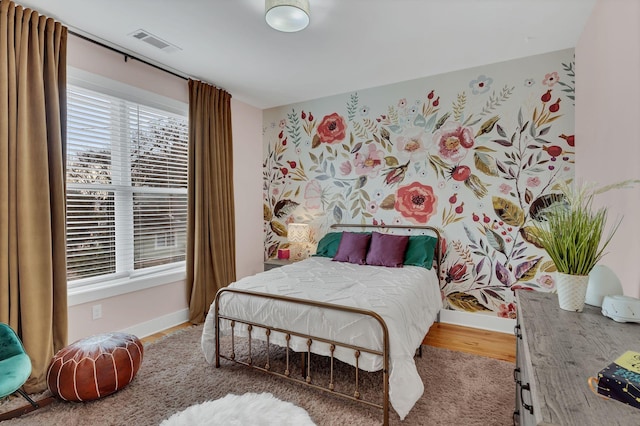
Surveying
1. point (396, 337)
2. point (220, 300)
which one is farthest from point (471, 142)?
point (220, 300)

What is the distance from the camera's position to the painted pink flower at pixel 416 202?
11.8 ft

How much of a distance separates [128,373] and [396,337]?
1764 millimetres

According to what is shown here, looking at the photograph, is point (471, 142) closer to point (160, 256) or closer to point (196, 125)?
point (196, 125)

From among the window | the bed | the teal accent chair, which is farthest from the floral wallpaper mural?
the teal accent chair

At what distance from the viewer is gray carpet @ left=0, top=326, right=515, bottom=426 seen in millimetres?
1901

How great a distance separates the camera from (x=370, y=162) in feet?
12.8

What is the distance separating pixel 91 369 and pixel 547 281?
12.3 feet

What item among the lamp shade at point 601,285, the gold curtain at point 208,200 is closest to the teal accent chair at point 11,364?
the gold curtain at point 208,200

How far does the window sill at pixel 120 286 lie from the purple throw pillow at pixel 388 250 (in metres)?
2.05

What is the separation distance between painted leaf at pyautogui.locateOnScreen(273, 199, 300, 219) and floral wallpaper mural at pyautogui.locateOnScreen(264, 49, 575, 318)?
0.24 meters

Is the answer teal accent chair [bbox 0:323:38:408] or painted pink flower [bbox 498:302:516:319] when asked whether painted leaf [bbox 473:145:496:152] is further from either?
teal accent chair [bbox 0:323:38:408]

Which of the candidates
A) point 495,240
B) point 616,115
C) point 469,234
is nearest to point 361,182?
point 469,234

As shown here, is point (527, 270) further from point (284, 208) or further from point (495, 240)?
point (284, 208)

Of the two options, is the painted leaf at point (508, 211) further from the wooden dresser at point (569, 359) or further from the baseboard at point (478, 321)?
the wooden dresser at point (569, 359)
